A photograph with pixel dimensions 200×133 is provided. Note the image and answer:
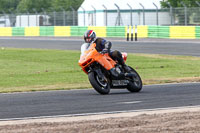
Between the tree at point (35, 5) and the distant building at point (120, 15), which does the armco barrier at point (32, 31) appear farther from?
the tree at point (35, 5)

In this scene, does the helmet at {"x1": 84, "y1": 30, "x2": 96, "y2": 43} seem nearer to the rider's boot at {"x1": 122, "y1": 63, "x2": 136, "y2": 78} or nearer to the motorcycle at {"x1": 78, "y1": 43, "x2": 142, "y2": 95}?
the motorcycle at {"x1": 78, "y1": 43, "x2": 142, "y2": 95}

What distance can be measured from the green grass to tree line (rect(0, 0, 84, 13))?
52730 millimetres

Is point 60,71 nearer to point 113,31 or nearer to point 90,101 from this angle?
point 90,101

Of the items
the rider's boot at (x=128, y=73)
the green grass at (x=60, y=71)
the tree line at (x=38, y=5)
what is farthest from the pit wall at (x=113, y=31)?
the rider's boot at (x=128, y=73)

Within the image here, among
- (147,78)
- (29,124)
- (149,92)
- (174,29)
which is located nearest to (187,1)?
(174,29)

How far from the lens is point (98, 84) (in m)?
11.8

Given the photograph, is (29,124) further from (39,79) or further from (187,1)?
(187,1)

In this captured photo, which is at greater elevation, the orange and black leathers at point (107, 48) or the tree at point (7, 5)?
the tree at point (7, 5)

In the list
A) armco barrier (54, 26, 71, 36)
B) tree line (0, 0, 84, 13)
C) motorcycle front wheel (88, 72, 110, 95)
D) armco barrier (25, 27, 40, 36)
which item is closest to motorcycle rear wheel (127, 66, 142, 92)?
motorcycle front wheel (88, 72, 110, 95)

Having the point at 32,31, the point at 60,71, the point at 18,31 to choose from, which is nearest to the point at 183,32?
the point at 32,31

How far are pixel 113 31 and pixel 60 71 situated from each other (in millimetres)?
25950

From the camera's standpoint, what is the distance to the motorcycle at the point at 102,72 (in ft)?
38.7

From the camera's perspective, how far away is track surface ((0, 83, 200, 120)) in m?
9.57

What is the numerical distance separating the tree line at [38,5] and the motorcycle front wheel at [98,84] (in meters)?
65.4
